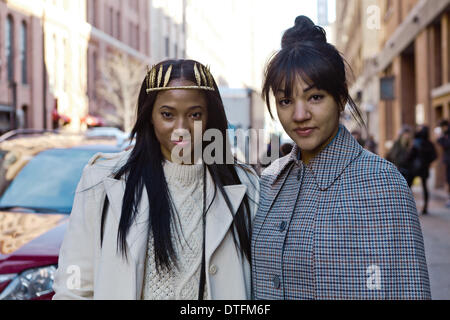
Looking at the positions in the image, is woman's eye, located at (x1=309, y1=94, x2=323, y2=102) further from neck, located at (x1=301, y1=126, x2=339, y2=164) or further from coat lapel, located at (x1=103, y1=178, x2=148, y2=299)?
coat lapel, located at (x1=103, y1=178, x2=148, y2=299)

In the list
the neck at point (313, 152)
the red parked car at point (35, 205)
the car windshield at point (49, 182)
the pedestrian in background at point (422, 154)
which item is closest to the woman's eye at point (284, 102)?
the neck at point (313, 152)

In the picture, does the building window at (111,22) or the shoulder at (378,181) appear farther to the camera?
the building window at (111,22)

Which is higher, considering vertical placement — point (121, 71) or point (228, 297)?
point (121, 71)

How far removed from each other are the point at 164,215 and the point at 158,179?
159 mm

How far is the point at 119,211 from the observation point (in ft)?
7.58

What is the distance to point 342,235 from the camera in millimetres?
2082

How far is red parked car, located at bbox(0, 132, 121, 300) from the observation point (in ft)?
12.8

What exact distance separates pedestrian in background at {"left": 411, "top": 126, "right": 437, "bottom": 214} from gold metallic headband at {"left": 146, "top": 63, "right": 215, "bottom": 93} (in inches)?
433

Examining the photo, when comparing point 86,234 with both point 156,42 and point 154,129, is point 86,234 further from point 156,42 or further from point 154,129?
point 156,42

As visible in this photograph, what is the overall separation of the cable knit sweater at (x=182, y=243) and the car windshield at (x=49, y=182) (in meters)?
2.94

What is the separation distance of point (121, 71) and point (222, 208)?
42.3 m

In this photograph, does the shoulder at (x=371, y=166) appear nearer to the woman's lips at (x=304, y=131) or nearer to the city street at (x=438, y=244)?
the woman's lips at (x=304, y=131)

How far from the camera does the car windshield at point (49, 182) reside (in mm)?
5340
